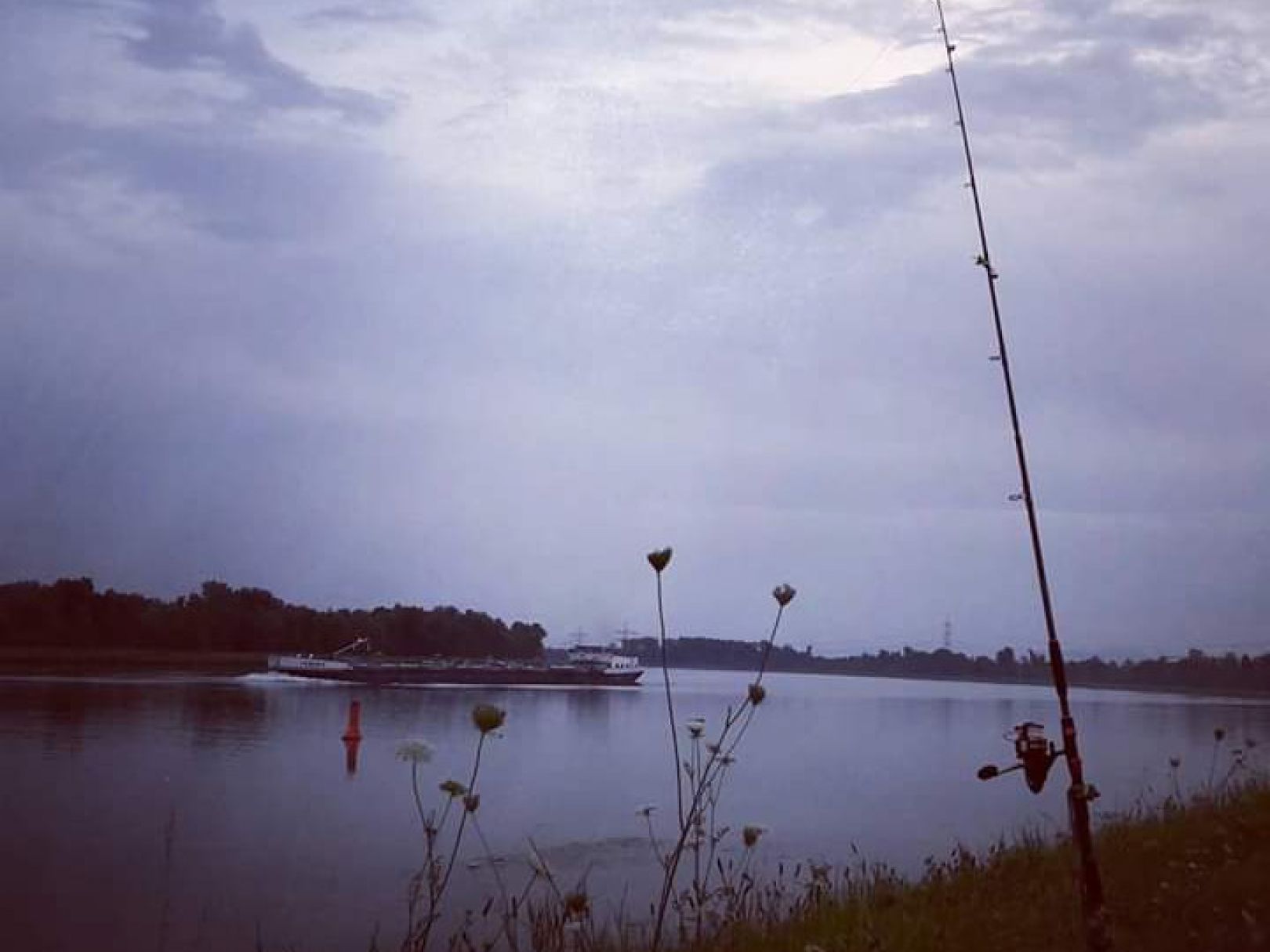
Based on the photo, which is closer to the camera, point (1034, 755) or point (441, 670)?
point (1034, 755)

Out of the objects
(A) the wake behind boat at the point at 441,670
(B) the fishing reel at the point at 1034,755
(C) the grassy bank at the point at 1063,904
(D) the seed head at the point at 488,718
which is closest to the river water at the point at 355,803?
(C) the grassy bank at the point at 1063,904

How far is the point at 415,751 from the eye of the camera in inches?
191

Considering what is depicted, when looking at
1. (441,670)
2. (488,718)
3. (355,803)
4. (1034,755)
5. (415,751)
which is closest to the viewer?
(488,718)

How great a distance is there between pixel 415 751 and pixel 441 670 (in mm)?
63677

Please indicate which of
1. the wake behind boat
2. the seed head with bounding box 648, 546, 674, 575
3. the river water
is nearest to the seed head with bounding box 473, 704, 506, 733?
the seed head with bounding box 648, 546, 674, 575

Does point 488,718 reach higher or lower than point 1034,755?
higher

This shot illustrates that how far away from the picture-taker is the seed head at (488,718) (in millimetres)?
3865

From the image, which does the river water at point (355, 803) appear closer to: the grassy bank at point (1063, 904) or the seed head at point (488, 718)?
the grassy bank at point (1063, 904)

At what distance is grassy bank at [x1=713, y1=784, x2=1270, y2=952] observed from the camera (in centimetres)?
500

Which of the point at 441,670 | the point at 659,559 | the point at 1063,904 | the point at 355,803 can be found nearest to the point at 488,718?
the point at 659,559

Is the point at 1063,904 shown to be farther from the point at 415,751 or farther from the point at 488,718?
the point at 488,718

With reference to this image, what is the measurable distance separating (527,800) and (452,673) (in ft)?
161

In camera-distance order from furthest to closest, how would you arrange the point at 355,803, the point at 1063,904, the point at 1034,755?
the point at 355,803 < the point at 1063,904 < the point at 1034,755

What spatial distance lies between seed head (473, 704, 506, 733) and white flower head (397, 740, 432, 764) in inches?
37.5
